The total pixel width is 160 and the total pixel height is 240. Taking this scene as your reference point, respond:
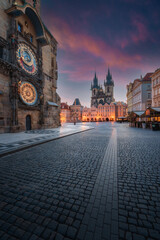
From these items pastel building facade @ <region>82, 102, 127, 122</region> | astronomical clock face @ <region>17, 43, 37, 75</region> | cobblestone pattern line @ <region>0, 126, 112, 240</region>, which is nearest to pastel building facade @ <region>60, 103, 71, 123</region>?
pastel building facade @ <region>82, 102, 127, 122</region>

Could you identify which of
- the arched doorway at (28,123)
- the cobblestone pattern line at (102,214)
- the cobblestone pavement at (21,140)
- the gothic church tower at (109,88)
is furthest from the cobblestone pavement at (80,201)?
the gothic church tower at (109,88)

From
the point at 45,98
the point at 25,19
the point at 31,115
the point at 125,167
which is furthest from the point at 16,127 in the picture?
the point at 25,19

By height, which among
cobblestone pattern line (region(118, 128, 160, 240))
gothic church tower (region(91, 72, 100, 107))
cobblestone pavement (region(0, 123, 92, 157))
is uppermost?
gothic church tower (region(91, 72, 100, 107))

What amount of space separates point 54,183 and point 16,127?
11.6m

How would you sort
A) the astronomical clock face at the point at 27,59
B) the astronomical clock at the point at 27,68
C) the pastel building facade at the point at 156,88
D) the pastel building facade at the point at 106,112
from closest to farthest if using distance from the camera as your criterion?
1. the astronomical clock face at the point at 27,59
2. the astronomical clock at the point at 27,68
3. the pastel building facade at the point at 156,88
4. the pastel building facade at the point at 106,112

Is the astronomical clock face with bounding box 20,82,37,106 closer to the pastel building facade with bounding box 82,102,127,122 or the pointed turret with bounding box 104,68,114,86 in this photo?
the pastel building facade with bounding box 82,102,127,122

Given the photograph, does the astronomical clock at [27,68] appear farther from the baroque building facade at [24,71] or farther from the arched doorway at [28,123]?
the arched doorway at [28,123]

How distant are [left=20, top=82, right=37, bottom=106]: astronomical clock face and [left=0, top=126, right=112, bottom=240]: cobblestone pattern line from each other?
476 inches

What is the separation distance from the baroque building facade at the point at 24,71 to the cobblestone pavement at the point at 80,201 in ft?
35.4

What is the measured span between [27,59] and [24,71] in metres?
2.11

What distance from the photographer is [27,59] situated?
14430 millimetres

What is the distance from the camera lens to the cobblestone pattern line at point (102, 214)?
1.44m

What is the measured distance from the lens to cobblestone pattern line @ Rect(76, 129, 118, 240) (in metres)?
1.44

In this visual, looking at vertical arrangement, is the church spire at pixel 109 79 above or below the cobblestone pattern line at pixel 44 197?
above
